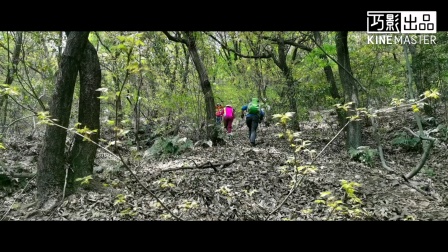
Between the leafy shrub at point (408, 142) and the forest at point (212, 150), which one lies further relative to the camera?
the leafy shrub at point (408, 142)

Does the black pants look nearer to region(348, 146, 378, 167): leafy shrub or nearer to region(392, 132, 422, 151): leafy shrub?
region(348, 146, 378, 167): leafy shrub

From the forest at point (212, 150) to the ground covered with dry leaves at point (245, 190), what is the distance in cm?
3

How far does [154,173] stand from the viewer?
672 centimetres

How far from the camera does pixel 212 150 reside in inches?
354

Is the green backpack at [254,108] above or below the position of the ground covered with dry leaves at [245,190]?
A: above

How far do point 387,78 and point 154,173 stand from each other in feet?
26.0

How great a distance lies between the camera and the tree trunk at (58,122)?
16.5 ft

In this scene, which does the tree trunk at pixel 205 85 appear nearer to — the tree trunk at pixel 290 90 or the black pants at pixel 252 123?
the black pants at pixel 252 123

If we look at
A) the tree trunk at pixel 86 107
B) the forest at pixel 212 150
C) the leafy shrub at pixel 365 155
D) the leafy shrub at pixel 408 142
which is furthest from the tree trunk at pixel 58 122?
the leafy shrub at pixel 408 142

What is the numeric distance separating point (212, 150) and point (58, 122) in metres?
4.67

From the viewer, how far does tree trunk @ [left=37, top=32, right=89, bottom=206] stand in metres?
5.02

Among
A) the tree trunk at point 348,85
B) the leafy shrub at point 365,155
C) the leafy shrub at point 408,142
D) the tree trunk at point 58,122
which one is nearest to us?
the tree trunk at point 58,122

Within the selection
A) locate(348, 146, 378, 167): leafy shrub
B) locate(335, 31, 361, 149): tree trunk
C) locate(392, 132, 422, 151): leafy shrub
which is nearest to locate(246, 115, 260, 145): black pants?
locate(335, 31, 361, 149): tree trunk
